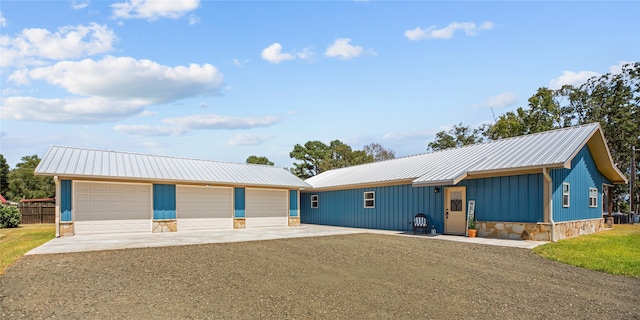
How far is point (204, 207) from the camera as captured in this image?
18.4 metres

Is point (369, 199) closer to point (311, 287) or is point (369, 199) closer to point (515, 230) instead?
point (515, 230)

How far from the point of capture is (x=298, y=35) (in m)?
13.4

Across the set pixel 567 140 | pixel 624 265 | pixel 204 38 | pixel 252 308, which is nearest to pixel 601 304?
pixel 624 265

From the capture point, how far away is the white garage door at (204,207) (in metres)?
17.7

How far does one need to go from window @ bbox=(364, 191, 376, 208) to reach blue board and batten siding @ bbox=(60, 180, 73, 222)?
41.5 feet

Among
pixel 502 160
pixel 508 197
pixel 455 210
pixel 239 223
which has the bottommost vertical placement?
pixel 239 223

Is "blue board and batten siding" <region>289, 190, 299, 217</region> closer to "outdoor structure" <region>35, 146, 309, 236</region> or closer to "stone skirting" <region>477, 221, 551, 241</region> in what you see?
"outdoor structure" <region>35, 146, 309, 236</region>


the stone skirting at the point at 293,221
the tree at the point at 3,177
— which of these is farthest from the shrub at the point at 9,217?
the tree at the point at 3,177

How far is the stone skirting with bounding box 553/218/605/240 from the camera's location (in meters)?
12.8

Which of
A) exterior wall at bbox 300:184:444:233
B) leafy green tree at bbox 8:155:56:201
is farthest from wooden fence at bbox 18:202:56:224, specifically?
leafy green tree at bbox 8:155:56:201

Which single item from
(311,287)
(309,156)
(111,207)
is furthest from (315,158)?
(311,287)

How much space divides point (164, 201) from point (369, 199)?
31.3 feet

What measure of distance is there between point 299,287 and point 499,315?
2.95m

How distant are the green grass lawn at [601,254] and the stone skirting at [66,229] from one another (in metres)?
15.7
